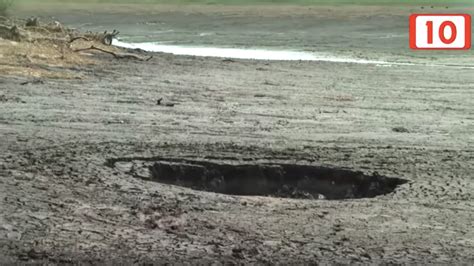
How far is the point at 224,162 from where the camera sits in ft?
29.9

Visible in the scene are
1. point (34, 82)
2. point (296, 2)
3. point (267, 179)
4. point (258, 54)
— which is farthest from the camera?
point (296, 2)

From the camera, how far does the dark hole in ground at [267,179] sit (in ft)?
27.9

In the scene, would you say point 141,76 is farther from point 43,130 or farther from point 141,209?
point 141,209

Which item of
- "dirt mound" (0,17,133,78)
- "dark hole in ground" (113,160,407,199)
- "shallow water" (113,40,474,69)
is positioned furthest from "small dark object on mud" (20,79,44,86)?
"shallow water" (113,40,474,69)

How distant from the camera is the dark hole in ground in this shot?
8.51 m

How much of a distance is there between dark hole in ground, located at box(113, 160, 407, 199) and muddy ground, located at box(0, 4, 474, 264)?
214 millimetres

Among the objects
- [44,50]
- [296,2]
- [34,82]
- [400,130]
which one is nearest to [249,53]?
[44,50]

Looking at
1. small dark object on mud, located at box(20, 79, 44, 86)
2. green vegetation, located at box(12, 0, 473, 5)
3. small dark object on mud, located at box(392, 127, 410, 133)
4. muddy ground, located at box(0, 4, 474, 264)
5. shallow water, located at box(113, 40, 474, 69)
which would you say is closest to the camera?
muddy ground, located at box(0, 4, 474, 264)

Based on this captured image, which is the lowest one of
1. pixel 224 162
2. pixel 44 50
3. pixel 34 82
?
pixel 224 162

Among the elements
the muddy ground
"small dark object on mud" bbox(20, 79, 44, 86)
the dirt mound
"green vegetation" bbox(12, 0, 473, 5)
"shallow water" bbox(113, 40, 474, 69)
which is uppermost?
"green vegetation" bbox(12, 0, 473, 5)

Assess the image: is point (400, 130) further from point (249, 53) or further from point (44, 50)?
point (249, 53)

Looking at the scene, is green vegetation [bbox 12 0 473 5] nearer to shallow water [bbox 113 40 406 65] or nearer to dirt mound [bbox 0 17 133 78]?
shallow water [bbox 113 40 406 65]

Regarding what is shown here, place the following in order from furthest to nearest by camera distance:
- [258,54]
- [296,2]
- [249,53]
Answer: [296,2]
[249,53]
[258,54]

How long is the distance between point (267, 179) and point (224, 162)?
60 cm
